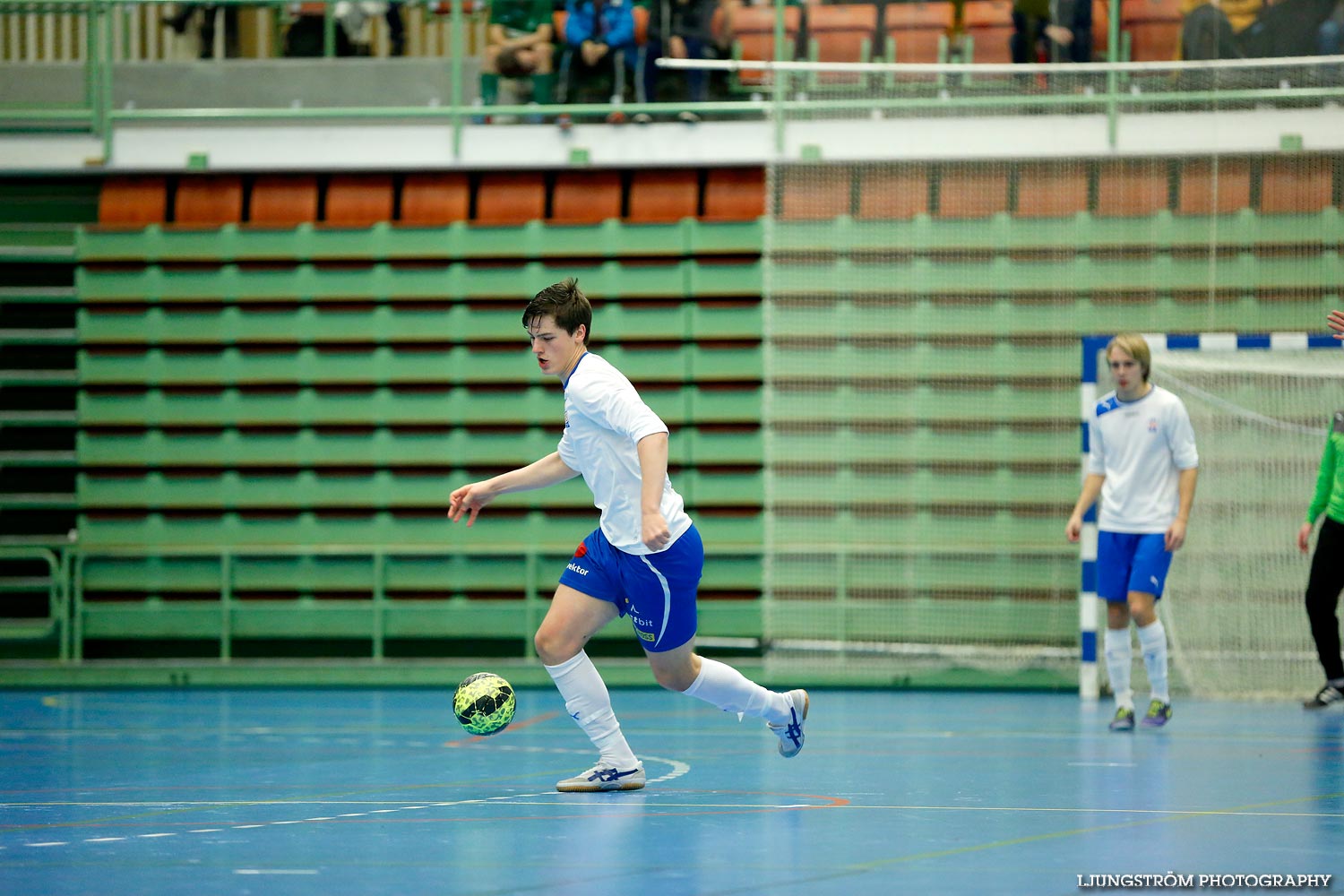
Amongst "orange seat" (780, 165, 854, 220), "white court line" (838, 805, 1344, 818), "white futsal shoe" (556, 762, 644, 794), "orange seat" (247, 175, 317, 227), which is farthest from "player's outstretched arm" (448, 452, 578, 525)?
"orange seat" (247, 175, 317, 227)

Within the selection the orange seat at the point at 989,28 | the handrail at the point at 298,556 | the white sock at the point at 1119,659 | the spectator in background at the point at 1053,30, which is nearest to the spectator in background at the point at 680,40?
the orange seat at the point at 989,28

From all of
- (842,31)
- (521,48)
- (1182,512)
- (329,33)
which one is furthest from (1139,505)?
(329,33)

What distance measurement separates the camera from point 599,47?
1221 centimetres

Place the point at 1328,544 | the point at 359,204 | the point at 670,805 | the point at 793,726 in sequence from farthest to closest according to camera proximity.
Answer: the point at 359,204 < the point at 1328,544 < the point at 793,726 < the point at 670,805

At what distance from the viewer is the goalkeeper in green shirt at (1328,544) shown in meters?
8.91

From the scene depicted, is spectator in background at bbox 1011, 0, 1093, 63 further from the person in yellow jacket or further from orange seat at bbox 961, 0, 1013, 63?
the person in yellow jacket

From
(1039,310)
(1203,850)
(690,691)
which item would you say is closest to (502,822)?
(690,691)

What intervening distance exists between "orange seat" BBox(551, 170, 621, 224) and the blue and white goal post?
14.0 feet

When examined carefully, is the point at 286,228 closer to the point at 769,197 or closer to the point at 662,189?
the point at 662,189

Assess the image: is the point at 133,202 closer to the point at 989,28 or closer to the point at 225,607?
the point at 225,607

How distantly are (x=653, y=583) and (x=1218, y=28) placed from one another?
23.1 feet

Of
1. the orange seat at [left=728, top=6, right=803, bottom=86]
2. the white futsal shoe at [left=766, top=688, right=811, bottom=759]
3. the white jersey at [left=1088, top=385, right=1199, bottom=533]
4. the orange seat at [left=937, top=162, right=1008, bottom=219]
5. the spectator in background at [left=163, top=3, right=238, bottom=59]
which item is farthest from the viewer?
the spectator in background at [left=163, top=3, right=238, bottom=59]

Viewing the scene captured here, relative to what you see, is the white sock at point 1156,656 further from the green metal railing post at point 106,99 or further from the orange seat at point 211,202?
the green metal railing post at point 106,99

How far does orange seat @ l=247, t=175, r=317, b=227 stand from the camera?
12711mm
